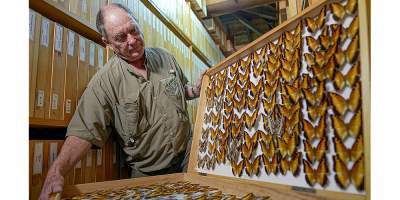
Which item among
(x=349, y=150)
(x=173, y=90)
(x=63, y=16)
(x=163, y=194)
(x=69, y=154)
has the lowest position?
(x=163, y=194)

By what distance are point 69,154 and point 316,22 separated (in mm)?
1124

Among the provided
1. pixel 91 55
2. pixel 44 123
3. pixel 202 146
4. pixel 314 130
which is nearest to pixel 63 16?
pixel 91 55

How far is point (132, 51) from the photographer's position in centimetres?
145

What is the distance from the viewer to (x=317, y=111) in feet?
2.08

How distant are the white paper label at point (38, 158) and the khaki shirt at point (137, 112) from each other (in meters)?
0.18

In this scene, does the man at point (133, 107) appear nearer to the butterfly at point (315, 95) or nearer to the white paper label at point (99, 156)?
the white paper label at point (99, 156)

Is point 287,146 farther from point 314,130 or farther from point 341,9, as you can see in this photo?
point 341,9

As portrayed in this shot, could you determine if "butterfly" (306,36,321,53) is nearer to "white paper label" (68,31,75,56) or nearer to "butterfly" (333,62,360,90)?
"butterfly" (333,62,360,90)

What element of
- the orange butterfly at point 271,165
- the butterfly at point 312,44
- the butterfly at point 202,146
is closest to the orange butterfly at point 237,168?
the orange butterfly at point 271,165

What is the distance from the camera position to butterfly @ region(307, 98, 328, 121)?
0.61 m

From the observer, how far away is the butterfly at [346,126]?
1.78 feet

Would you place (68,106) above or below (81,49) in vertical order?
below

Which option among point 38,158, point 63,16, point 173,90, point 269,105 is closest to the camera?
point 269,105

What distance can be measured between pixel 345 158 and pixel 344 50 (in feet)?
0.84
